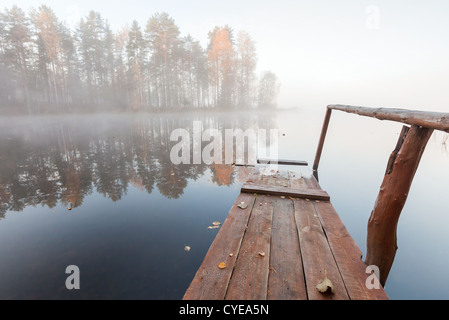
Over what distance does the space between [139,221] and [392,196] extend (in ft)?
14.5

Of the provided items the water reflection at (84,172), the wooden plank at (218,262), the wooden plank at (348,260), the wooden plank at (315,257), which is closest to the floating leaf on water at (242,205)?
the wooden plank at (218,262)

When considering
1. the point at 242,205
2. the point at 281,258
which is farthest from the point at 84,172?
the point at 281,258

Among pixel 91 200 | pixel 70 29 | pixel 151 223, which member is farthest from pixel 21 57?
pixel 151 223

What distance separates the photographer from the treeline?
31.4 metres

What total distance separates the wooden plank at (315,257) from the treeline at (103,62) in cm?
3933

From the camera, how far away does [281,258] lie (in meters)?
2.57

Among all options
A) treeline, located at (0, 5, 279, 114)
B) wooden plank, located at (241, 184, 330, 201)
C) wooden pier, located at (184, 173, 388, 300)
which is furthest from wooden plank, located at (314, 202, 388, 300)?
treeline, located at (0, 5, 279, 114)

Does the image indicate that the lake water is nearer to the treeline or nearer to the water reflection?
the water reflection

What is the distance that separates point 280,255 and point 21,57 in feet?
Result: 153

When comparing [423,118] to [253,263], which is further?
[253,263]

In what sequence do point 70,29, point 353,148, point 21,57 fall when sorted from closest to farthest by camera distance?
point 353,148
point 21,57
point 70,29

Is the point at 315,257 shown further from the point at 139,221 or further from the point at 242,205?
the point at 139,221

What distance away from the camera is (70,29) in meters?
37.2

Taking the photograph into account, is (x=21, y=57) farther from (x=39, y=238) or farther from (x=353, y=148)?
(x=353, y=148)
